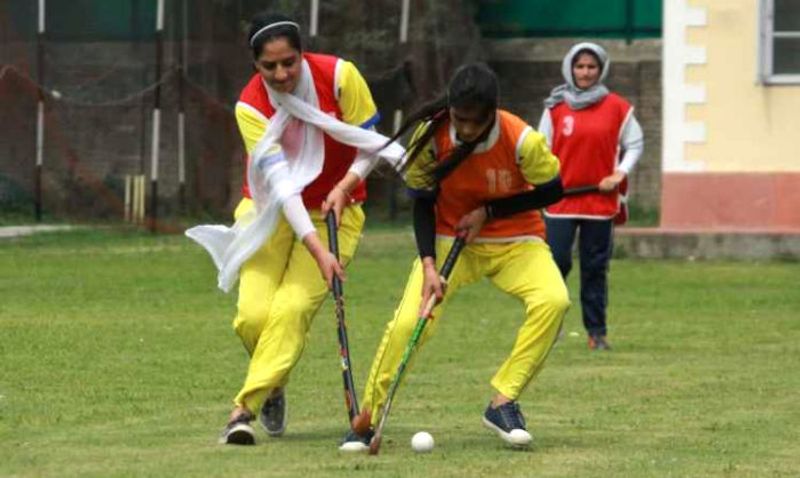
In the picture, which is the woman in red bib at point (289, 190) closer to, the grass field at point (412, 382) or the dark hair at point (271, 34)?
the dark hair at point (271, 34)

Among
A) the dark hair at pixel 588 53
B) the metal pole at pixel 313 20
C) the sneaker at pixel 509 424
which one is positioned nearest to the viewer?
the sneaker at pixel 509 424

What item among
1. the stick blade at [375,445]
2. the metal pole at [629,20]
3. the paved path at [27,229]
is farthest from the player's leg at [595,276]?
the metal pole at [629,20]

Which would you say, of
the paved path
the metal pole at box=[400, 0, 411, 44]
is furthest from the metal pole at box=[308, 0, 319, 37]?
the paved path

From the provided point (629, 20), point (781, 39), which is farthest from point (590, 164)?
point (629, 20)

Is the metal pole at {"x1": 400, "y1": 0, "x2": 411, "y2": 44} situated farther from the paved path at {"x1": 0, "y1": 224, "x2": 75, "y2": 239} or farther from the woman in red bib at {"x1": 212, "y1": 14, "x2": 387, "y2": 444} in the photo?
the woman in red bib at {"x1": 212, "y1": 14, "x2": 387, "y2": 444}

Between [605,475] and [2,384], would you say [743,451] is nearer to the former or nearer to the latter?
[605,475]

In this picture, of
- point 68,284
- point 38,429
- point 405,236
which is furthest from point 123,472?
point 405,236

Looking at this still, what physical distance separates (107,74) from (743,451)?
20.0 meters

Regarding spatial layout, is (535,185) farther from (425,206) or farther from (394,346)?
(394,346)

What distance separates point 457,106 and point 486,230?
2.48 feet

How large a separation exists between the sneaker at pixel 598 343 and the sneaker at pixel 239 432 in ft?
17.5

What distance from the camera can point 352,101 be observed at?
9742 millimetres

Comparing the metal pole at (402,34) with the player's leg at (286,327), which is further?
the metal pole at (402,34)

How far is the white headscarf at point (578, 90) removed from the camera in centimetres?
1447
